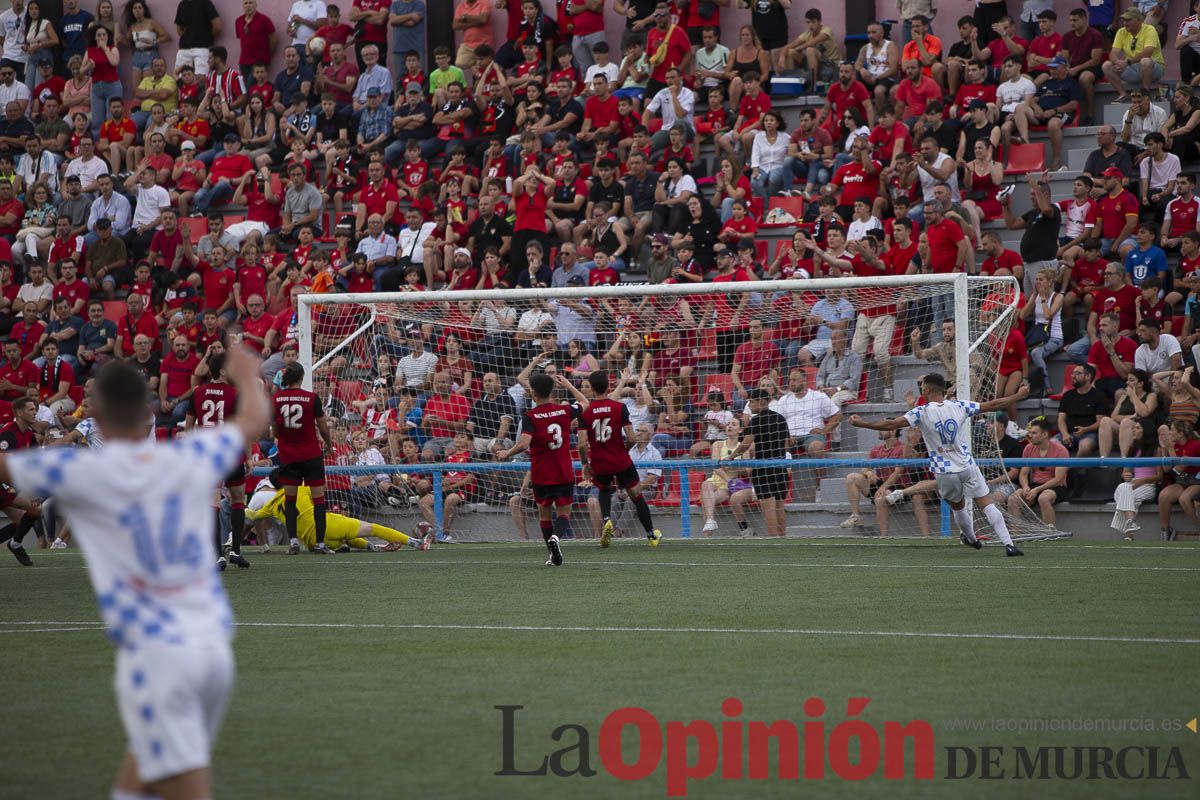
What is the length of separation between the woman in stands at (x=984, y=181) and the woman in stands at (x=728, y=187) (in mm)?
2941

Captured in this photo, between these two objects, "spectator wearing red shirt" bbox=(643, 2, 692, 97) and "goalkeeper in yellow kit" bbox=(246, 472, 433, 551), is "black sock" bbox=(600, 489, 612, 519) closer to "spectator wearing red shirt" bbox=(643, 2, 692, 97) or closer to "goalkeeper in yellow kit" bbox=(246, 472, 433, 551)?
"goalkeeper in yellow kit" bbox=(246, 472, 433, 551)

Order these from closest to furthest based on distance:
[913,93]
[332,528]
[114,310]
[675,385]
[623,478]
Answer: [623,478], [332,528], [675,385], [913,93], [114,310]

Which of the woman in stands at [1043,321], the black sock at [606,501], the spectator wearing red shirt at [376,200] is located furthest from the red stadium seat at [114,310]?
the woman in stands at [1043,321]

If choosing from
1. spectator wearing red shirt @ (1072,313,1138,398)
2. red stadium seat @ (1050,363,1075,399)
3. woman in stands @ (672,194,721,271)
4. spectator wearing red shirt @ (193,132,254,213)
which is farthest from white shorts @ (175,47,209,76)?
spectator wearing red shirt @ (1072,313,1138,398)

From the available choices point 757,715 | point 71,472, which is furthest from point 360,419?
point 71,472

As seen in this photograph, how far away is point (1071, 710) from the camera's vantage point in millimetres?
6523

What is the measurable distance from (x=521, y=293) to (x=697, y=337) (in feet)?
7.30

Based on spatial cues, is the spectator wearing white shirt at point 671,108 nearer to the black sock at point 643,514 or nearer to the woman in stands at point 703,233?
the woman in stands at point 703,233

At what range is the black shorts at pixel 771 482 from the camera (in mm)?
16859

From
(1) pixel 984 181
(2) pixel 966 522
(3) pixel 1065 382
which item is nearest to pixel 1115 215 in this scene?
(1) pixel 984 181

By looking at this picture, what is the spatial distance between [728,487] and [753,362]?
1476mm

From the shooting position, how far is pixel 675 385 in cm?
1755

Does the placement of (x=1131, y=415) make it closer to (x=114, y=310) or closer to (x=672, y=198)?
(x=672, y=198)

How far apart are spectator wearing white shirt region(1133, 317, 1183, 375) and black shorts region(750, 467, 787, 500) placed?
4.12 m
